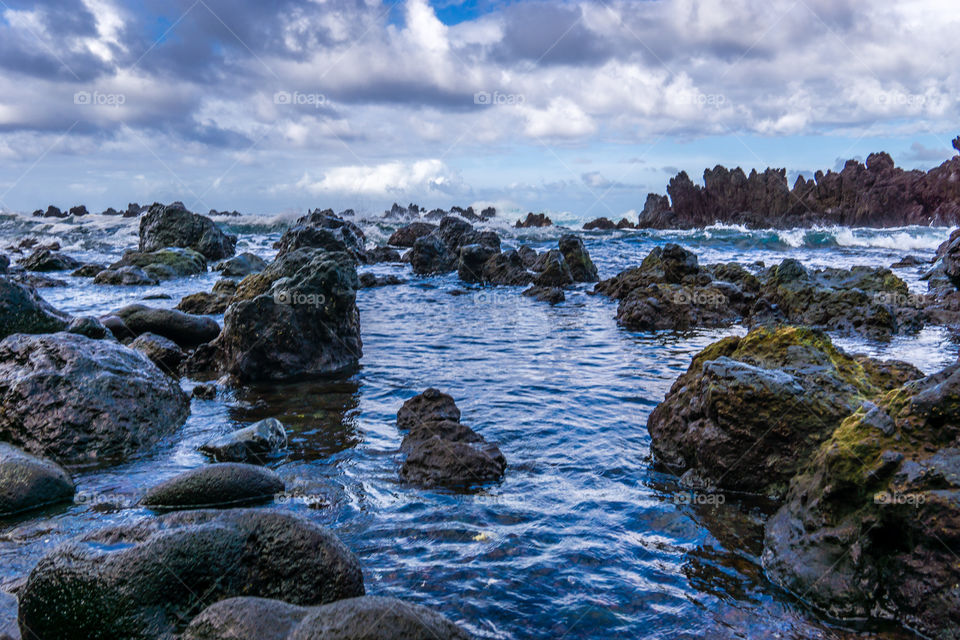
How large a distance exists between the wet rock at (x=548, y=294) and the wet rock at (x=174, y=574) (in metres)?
16.4

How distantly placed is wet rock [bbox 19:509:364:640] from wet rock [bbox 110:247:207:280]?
23353mm

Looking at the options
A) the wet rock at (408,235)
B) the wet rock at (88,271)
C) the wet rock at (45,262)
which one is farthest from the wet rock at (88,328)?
the wet rock at (408,235)

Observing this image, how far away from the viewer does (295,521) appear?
433cm

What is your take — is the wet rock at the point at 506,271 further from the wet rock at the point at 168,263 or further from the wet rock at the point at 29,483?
the wet rock at the point at 29,483

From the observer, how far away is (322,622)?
327cm

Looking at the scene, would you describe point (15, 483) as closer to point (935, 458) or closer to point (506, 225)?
point (935, 458)

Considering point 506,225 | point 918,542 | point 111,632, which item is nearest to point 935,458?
point 918,542

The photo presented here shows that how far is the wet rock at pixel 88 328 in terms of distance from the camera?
9.62m

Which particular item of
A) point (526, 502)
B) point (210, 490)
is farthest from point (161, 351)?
point (526, 502)

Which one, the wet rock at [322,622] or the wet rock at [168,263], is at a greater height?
the wet rock at [168,263]

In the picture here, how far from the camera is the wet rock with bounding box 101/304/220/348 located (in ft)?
43.3

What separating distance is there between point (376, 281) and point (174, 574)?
21686 mm

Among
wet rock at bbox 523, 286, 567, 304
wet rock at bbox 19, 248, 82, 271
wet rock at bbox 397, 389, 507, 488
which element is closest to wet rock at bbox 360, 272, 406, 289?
wet rock at bbox 523, 286, 567, 304

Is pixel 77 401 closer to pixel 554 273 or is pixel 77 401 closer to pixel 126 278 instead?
pixel 554 273
